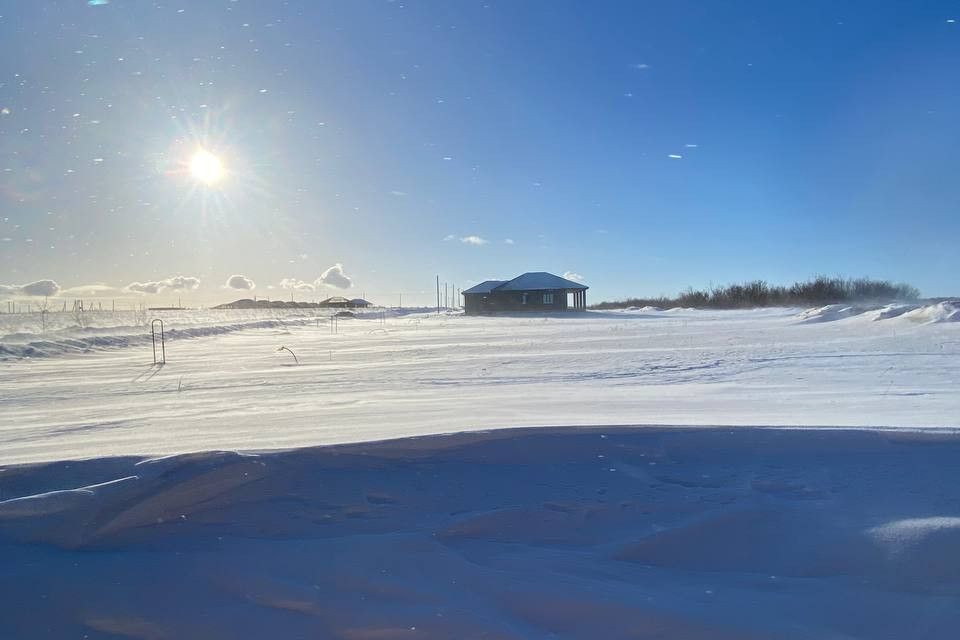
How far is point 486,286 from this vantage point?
2185 inches

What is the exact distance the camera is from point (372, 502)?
11.3ft

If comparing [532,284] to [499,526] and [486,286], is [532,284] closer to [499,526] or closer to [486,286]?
[486,286]

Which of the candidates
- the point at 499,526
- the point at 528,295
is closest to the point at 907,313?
the point at 499,526

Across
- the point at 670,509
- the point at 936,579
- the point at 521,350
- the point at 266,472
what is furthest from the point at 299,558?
the point at 521,350

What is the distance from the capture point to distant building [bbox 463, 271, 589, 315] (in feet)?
170

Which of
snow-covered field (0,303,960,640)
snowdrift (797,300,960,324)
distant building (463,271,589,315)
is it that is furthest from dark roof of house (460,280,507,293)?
snow-covered field (0,303,960,640)

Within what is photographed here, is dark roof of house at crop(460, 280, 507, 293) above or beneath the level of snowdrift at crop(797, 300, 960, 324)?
above

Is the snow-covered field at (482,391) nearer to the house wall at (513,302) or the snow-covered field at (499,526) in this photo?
the snow-covered field at (499,526)

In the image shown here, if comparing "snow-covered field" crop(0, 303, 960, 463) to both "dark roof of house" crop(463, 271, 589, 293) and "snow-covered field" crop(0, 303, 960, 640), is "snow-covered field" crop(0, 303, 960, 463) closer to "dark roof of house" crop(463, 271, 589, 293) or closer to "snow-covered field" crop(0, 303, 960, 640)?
"snow-covered field" crop(0, 303, 960, 640)

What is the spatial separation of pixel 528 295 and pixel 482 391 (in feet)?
148

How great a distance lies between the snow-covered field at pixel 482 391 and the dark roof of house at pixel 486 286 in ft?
128

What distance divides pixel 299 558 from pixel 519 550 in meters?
1.09

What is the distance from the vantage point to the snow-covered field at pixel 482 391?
4926 mm

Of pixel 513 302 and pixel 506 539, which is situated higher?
pixel 513 302
